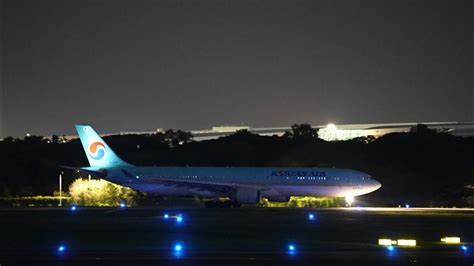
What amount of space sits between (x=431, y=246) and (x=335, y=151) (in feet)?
287

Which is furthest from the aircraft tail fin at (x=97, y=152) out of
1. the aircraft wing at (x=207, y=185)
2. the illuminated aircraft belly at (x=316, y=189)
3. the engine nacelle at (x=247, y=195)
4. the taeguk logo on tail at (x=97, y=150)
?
the illuminated aircraft belly at (x=316, y=189)

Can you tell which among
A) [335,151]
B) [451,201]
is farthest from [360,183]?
[335,151]

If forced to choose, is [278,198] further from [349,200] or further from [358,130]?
[358,130]

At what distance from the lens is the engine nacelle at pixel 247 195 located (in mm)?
63500

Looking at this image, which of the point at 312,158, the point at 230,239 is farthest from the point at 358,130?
the point at 230,239

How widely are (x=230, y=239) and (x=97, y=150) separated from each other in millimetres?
41153

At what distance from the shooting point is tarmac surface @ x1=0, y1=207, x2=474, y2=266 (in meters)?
24.6

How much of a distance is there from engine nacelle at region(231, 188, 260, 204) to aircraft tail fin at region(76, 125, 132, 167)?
1187 cm

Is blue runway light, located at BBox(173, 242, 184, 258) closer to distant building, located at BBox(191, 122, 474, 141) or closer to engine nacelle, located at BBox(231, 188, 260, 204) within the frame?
engine nacelle, located at BBox(231, 188, 260, 204)

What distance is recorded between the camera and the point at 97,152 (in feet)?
235

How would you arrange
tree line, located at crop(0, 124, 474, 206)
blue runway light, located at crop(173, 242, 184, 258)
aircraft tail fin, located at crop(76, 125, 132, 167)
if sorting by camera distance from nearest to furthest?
blue runway light, located at crop(173, 242, 184, 258) < aircraft tail fin, located at crop(76, 125, 132, 167) < tree line, located at crop(0, 124, 474, 206)

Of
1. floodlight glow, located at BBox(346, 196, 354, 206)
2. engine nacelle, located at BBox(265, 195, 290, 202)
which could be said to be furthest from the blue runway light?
floodlight glow, located at BBox(346, 196, 354, 206)

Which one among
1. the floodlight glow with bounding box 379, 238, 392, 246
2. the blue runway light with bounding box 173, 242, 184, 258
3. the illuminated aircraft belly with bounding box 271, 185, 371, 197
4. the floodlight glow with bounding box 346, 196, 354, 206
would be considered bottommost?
the floodlight glow with bounding box 379, 238, 392, 246

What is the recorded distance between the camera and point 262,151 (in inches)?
5212
